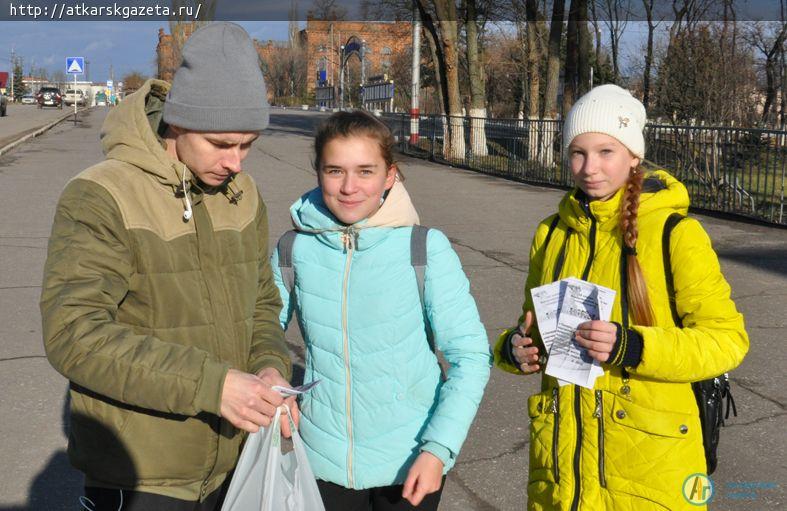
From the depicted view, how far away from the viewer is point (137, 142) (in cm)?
209

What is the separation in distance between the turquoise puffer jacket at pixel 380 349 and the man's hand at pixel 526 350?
17 cm

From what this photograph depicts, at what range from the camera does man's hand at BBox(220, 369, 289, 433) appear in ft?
6.17

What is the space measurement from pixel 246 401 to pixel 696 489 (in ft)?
4.40

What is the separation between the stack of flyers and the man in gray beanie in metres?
0.77

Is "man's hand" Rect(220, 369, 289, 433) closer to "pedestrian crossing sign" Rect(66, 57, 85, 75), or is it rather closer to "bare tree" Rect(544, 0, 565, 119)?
"bare tree" Rect(544, 0, 565, 119)

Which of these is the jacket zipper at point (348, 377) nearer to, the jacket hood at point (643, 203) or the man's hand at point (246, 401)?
the man's hand at point (246, 401)

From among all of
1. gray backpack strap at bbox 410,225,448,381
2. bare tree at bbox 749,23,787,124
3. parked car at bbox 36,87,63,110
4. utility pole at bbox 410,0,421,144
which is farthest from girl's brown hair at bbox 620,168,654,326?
parked car at bbox 36,87,63,110

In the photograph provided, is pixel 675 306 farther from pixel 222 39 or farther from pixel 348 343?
pixel 222 39

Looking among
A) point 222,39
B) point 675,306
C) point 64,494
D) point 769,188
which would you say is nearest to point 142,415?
point 222,39

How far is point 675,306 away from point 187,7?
115 feet

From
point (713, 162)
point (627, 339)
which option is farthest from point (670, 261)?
point (713, 162)

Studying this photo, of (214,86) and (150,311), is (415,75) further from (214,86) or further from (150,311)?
(150,311)

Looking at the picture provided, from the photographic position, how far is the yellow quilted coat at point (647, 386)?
2340 millimetres

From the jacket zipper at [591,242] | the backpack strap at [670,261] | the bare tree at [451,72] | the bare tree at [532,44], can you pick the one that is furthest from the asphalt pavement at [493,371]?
the bare tree at [532,44]
